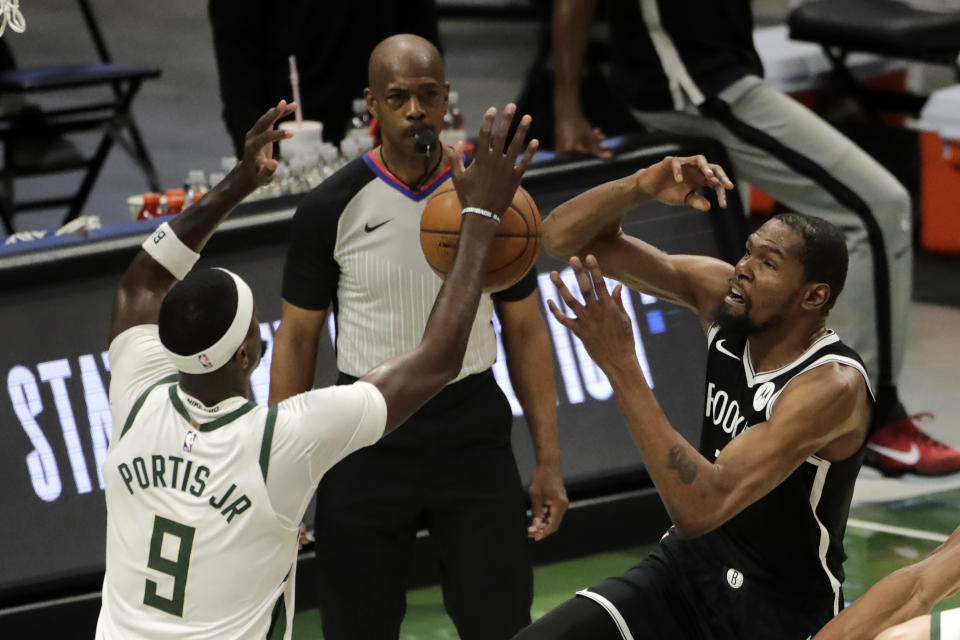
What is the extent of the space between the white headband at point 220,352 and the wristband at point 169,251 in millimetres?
694

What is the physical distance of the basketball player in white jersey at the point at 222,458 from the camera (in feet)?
11.4

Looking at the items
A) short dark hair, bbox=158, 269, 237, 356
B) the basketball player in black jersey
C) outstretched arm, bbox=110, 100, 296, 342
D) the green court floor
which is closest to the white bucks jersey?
short dark hair, bbox=158, 269, 237, 356

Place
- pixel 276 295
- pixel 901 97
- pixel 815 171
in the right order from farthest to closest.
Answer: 1. pixel 901 97
2. pixel 815 171
3. pixel 276 295

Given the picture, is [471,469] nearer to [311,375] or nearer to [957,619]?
[311,375]

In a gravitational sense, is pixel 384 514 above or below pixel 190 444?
below

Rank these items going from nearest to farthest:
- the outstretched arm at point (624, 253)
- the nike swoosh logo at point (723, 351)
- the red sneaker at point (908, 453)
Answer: the nike swoosh logo at point (723, 351)
the outstretched arm at point (624, 253)
the red sneaker at point (908, 453)

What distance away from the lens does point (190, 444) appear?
3.51m

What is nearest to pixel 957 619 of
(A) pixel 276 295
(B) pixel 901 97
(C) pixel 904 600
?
(C) pixel 904 600

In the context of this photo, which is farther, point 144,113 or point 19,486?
point 144,113

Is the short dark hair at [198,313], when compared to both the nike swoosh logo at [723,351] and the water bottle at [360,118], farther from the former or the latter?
the water bottle at [360,118]

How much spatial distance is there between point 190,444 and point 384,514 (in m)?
1.06

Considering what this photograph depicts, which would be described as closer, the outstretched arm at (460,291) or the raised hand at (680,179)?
the outstretched arm at (460,291)

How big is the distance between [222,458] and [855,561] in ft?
12.2

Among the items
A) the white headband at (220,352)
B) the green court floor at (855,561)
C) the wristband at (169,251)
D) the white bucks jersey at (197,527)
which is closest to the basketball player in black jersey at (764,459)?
the white bucks jersey at (197,527)
